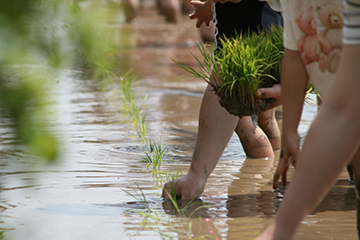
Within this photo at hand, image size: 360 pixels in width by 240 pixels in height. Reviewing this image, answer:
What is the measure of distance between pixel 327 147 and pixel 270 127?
6.42 feet

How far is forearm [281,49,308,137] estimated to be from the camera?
4.86 feet

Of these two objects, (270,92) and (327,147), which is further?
(270,92)

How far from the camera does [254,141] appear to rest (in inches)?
113

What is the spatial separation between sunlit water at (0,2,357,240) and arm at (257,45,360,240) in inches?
17.3

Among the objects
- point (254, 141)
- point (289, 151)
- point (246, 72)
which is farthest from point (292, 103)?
point (254, 141)

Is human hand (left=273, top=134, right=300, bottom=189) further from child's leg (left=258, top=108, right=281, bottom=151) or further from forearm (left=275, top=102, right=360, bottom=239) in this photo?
child's leg (left=258, top=108, right=281, bottom=151)

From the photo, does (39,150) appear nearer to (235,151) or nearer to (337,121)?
(337,121)

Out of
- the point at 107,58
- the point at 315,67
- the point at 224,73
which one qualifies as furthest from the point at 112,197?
the point at 107,58

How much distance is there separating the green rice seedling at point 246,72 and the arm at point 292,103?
55cm

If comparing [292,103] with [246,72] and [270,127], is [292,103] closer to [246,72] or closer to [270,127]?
[246,72]

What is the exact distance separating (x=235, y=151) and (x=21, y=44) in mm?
2631

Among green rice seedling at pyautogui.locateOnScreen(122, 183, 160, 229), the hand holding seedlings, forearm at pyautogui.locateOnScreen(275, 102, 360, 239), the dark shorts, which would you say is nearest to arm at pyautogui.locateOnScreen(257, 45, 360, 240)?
forearm at pyautogui.locateOnScreen(275, 102, 360, 239)

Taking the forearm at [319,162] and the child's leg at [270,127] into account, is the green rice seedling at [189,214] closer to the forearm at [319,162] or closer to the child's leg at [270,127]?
the forearm at [319,162]

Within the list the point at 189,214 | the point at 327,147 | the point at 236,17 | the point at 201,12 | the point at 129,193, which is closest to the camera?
the point at 327,147
